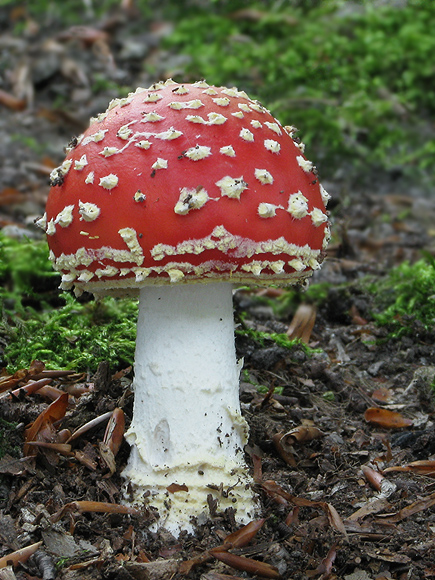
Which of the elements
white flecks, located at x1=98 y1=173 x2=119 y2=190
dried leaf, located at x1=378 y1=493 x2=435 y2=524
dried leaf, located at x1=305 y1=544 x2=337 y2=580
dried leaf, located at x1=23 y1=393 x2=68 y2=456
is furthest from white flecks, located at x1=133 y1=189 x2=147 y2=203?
dried leaf, located at x1=378 y1=493 x2=435 y2=524

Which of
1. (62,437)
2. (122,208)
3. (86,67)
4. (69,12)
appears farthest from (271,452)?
(69,12)

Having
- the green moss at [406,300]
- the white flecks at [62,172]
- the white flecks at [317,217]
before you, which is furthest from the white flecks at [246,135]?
the green moss at [406,300]

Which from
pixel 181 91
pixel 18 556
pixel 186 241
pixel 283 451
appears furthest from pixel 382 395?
pixel 18 556

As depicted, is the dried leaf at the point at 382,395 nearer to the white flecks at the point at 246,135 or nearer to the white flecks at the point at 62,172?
the white flecks at the point at 246,135

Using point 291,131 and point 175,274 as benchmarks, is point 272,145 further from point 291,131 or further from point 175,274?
point 175,274

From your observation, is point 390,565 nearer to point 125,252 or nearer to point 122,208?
point 125,252

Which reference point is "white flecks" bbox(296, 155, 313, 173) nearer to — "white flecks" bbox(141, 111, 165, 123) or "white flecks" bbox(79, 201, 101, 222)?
"white flecks" bbox(141, 111, 165, 123)
